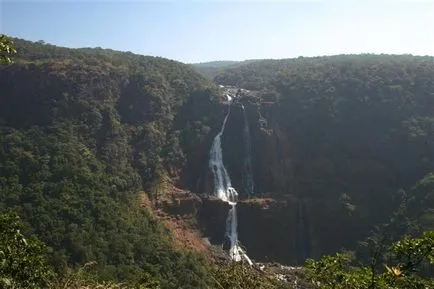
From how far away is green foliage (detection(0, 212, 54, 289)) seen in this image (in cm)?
885

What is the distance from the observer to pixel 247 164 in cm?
4862

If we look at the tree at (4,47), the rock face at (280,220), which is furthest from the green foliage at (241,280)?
the rock face at (280,220)

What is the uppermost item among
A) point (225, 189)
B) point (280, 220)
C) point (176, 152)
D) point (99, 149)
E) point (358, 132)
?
point (358, 132)

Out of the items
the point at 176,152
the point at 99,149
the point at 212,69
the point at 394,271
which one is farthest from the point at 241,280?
the point at 212,69

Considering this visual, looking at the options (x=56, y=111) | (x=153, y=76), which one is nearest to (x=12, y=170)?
(x=56, y=111)

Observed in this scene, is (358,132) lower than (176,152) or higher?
higher

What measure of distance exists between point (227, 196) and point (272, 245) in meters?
6.19

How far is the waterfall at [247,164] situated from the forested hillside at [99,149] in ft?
12.8

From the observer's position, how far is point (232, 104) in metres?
54.0

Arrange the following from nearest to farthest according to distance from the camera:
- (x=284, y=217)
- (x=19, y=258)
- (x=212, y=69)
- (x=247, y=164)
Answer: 1. (x=19, y=258)
2. (x=284, y=217)
3. (x=247, y=164)
4. (x=212, y=69)

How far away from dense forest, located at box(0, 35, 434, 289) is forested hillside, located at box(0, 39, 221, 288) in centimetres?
12

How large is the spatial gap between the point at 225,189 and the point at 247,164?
4.46 metres

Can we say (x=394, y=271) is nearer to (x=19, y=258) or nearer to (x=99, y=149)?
(x=19, y=258)

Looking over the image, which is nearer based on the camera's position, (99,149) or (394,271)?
(394,271)
